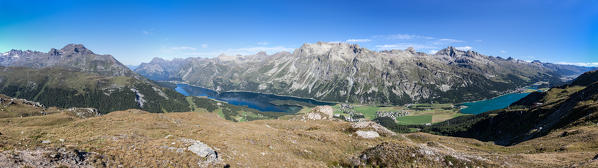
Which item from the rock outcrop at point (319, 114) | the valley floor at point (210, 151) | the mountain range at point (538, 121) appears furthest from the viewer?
the rock outcrop at point (319, 114)

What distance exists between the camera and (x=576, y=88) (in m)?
196

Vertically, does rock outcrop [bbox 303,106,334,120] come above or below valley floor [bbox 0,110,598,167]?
below

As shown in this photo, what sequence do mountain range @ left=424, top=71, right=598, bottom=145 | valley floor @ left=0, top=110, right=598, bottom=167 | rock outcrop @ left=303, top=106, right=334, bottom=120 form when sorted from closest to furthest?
valley floor @ left=0, top=110, right=598, bottom=167 < mountain range @ left=424, top=71, right=598, bottom=145 < rock outcrop @ left=303, top=106, right=334, bottom=120

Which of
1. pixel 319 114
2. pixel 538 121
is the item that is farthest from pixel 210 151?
pixel 538 121

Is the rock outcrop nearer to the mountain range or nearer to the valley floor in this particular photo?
the mountain range

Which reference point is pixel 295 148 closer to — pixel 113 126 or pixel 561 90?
pixel 113 126

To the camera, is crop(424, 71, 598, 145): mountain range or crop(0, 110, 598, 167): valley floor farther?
crop(424, 71, 598, 145): mountain range

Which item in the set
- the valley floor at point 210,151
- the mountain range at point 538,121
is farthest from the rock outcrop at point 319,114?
the valley floor at point 210,151

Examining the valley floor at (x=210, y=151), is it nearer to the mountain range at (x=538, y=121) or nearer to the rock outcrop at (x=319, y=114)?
the mountain range at (x=538, y=121)

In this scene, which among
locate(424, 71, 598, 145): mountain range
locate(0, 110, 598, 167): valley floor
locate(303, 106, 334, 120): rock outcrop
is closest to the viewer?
locate(0, 110, 598, 167): valley floor

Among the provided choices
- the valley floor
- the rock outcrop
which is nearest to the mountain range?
the valley floor

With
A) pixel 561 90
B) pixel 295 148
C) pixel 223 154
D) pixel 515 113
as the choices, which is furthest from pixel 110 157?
pixel 561 90

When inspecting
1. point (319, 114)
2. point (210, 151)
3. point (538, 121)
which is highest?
point (210, 151)

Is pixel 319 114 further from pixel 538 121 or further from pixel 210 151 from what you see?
pixel 210 151
